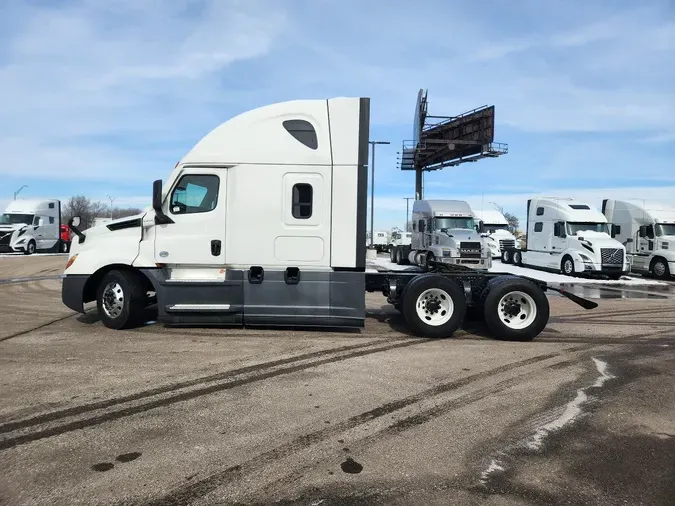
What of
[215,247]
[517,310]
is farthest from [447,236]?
[215,247]

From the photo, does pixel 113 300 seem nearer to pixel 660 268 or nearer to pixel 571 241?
pixel 571 241

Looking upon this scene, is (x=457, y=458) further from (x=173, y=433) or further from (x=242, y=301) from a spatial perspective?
(x=242, y=301)

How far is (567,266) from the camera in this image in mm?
22375

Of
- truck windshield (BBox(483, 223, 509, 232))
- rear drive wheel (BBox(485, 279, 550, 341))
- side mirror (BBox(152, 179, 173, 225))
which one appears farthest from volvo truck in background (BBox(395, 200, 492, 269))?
side mirror (BBox(152, 179, 173, 225))

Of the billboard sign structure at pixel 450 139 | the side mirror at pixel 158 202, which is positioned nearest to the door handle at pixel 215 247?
the side mirror at pixel 158 202

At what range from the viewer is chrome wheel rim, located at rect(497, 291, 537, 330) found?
789cm

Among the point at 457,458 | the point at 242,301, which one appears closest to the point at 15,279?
the point at 242,301

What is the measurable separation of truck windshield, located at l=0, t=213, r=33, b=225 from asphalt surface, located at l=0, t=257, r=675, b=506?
92.0 feet

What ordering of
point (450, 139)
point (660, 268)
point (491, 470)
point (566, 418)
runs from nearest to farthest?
point (491, 470) → point (566, 418) → point (660, 268) → point (450, 139)

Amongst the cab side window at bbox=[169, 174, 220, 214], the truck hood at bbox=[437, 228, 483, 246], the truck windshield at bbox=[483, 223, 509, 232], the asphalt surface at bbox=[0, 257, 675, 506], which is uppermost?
the truck windshield at bbox=[483, 223, 509, 232]

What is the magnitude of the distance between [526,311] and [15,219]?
33.1 metres

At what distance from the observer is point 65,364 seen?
6.09m

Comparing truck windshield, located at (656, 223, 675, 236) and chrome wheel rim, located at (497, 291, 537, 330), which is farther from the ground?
truck windshield, located at (656, 223, 675, 236)

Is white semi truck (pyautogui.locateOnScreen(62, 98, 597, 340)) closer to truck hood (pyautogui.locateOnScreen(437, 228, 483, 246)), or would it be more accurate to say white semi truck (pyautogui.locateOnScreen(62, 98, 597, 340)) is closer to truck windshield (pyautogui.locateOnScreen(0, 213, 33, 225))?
truck hood (pyautogui.locateOnScreen(437, 228, 483, 246))
